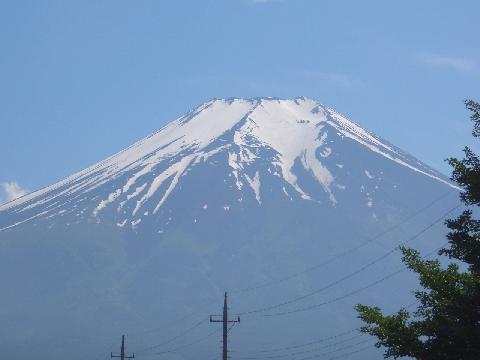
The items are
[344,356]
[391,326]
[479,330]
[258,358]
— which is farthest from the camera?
[344,356]

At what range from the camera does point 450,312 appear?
15117 millimetres

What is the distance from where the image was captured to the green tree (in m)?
15.0

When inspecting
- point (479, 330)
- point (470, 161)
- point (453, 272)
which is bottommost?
point (479, 330)

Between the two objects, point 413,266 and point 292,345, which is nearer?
point 413,266

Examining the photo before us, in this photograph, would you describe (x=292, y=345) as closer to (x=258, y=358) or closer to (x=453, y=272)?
(x=258, y=358)

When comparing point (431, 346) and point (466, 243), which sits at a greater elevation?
point (466, 243)

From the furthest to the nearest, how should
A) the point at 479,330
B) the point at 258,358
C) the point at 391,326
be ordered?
the point at 258,358 → the point at 391,326 → the point at 479,330

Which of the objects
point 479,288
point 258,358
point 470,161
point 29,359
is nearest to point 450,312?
point 479,288

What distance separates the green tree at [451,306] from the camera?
49.1ft

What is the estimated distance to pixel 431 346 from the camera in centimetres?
1522

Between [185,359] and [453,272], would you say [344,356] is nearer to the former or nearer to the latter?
[185,359]

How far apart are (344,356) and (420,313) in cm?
18420

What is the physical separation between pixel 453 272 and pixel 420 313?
3.23 ft

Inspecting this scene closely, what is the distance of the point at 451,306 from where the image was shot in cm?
1511
